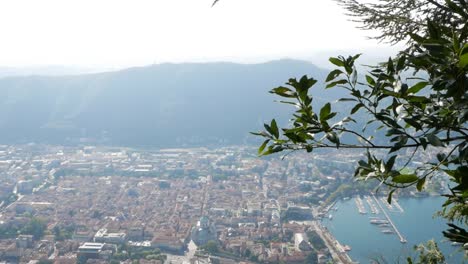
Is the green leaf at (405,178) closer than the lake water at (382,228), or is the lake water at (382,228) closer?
the green leaf at (405,178)

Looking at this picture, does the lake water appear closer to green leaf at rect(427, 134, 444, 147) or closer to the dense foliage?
the dense foliage

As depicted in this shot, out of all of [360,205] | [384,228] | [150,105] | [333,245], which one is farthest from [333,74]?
[150,105]

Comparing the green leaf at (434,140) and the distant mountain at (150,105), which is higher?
the green leaf at (434,140)

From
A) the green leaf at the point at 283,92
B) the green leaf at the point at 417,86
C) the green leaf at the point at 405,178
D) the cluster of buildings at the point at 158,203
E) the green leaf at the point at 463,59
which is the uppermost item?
the green leaf at the point at 463,59

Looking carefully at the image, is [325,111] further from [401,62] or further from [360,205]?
[360,205]

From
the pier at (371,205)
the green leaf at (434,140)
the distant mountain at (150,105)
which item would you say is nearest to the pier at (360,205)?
the pier at (371,205)

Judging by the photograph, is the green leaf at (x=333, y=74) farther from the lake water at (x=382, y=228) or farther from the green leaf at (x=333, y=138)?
the lake water at (x=382, y=228)
